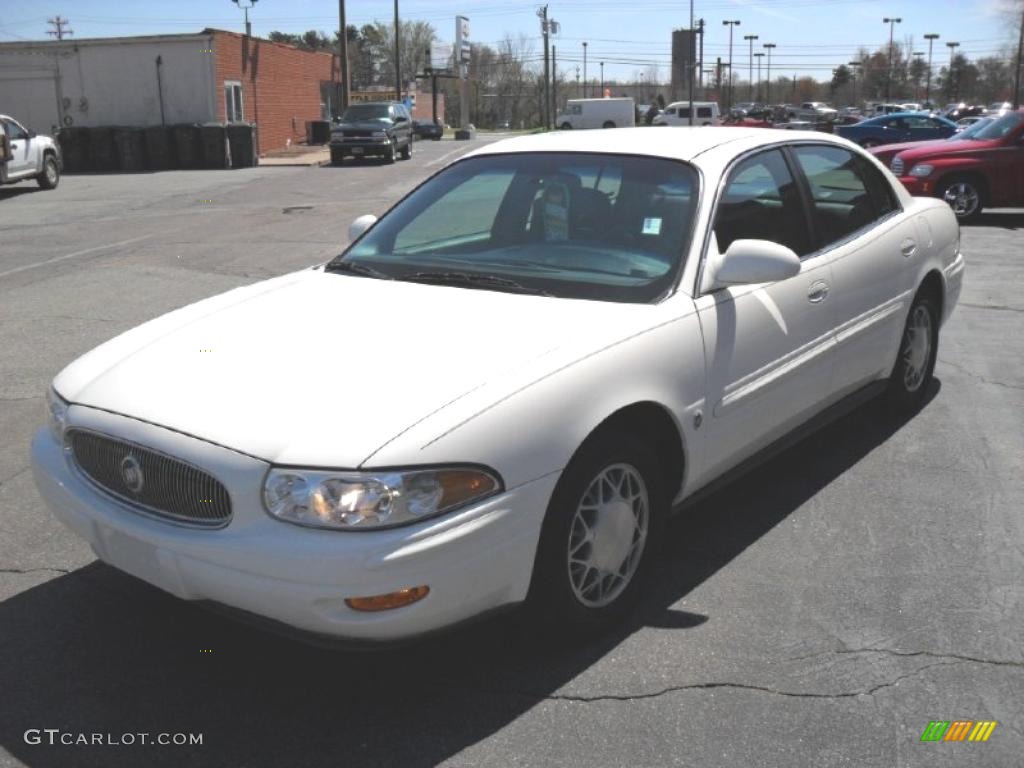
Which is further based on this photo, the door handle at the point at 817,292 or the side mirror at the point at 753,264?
the door handle at the point at 817,292

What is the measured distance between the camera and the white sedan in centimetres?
270

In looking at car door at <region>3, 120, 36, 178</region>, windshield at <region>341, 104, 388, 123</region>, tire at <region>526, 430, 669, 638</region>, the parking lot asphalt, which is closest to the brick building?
windshield at <region>341, 104, 388, 123</region>

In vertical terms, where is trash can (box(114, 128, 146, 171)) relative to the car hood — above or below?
above

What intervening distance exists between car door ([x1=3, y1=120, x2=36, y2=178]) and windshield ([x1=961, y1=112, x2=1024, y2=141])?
58.5ft

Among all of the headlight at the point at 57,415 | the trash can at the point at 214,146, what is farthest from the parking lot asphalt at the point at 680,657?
the trash can at the point at 214,146

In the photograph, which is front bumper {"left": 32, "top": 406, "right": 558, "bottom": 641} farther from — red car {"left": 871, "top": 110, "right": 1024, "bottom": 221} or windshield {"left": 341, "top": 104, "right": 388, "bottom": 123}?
windshield {"left": 341, "top": 104, "right": 388, "bottom": 123}

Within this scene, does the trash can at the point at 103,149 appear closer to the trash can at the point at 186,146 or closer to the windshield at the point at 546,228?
the trash can at the point at 186,146

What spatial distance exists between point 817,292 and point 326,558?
265 centimetres

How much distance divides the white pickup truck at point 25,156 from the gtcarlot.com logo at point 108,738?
65.9ft

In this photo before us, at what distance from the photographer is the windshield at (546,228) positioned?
3789 mm

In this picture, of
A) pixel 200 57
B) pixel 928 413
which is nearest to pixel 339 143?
pixel 200 57

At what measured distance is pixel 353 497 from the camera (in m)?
2.66

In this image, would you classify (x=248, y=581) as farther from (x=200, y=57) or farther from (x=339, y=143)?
(x=200, y=57)

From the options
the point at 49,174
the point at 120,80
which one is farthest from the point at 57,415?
the point at 120,80
